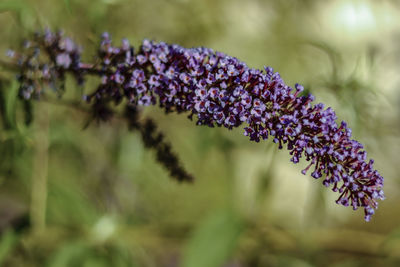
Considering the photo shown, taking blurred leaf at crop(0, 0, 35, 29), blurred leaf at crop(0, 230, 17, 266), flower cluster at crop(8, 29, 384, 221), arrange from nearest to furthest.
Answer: flower cluster at crop(8, 29, 384, 221), blurred leaf at crop(0, 0, 35, 29), blurred leaf at crop(0, 230, 17, 266)

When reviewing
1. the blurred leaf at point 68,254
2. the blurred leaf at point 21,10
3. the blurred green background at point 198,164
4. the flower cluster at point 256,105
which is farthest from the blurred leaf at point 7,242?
the flower cluster at point 256,105

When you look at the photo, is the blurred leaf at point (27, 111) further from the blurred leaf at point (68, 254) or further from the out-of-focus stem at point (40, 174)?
the blurred leaf at point (68, 254)

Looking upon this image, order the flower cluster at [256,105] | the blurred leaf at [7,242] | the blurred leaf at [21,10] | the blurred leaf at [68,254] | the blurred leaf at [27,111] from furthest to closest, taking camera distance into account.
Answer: the blurred leaf at [68,254], the blurred leaf at [7,242], the blurred leaf at [27,111], the blurred leaf at [21,10], the flower cluster at [256,105]

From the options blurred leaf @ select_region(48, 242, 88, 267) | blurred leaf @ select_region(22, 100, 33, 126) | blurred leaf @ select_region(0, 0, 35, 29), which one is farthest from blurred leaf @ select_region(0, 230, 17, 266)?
blurred leaf @ select_region(0, 0, 35, 29)

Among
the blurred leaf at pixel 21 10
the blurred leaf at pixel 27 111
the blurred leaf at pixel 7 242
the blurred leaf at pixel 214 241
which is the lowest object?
the blurred leaf at pixel 7 242

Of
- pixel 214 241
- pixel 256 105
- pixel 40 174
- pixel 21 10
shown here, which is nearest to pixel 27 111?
pixel 21 10

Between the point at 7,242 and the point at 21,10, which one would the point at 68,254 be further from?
the point at 21,10

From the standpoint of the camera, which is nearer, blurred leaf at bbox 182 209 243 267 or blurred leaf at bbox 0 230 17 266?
blurred leaf at bbox 0 230 17 266

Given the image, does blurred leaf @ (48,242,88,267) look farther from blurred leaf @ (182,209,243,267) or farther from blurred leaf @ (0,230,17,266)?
blurred leaf @ (182,209,243,267)
